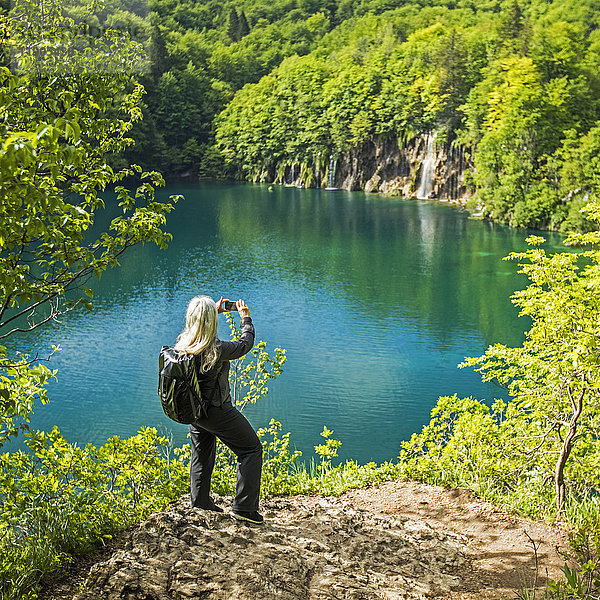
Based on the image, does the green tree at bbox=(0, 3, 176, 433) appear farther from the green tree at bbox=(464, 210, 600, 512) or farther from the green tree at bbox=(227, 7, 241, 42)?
the green tree at bbox=(227, 7, 241, 42)

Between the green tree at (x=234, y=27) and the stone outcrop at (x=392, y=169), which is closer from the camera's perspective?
the stone outcrop at (x=392, y=169)

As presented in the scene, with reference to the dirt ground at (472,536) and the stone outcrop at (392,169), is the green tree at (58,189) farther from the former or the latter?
the stone outcrop at (392,169)

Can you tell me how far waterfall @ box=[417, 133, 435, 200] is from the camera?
158ft

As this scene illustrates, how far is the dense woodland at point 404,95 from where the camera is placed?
1449 inches

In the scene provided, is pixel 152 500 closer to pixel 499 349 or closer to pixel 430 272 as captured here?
pixel 499 349

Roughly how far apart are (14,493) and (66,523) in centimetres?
39

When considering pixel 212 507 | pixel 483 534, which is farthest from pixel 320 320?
pixel 212 507

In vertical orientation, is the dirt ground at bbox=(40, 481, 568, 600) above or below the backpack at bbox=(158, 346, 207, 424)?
below

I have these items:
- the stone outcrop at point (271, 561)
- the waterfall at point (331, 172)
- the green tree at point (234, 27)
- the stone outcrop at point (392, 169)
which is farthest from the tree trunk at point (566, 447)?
the green tree at point (234, 27)

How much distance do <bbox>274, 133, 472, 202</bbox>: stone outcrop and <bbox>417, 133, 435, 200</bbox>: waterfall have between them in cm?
10

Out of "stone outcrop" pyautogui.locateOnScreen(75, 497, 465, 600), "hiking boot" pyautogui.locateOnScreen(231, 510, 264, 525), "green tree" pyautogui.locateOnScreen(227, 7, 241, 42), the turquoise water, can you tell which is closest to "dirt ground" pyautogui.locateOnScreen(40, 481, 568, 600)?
"stone outcrop" pyautogui.locateOnScreen(75, 497, 465, 600)

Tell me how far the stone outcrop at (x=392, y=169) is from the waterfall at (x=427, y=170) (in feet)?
0.34

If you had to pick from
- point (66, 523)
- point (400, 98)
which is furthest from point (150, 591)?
point (400, 98)

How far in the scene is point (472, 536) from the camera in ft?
17.5
